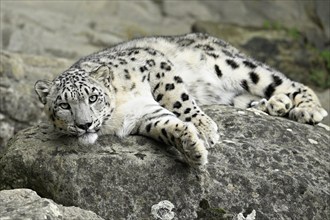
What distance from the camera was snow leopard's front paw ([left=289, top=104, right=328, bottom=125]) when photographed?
225 inches

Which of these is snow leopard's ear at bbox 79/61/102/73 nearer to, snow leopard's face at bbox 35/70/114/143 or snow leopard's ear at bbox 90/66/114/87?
snow leopard's ear at bbox 90/66/114/87

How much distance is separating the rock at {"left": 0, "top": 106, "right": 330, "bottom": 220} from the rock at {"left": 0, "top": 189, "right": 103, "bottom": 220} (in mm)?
677

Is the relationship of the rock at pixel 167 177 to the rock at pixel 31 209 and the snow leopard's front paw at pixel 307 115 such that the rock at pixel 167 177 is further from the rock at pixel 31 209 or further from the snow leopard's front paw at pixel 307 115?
the rock at pixel 31 209

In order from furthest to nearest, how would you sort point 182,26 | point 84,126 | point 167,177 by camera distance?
point 182,26 → point 84,126 → point 167,177

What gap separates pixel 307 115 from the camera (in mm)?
5715

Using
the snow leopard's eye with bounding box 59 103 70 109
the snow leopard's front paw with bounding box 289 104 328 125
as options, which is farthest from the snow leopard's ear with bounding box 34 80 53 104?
the snow leopard's front paw with bounding box 289 104 328 125

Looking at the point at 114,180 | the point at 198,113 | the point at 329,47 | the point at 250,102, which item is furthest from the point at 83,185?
the point at 329,47

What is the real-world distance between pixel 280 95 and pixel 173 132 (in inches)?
58.7

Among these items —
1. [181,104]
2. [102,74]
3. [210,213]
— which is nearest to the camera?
[210,213]

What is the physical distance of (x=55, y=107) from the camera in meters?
4.92

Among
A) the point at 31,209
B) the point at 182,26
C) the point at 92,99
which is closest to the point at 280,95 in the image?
the point at 92,99

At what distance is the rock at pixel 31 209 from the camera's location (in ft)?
11.8

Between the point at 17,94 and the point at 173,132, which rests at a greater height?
the point at 173,132

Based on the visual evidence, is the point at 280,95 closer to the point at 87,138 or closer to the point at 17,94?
the point at 87,138
